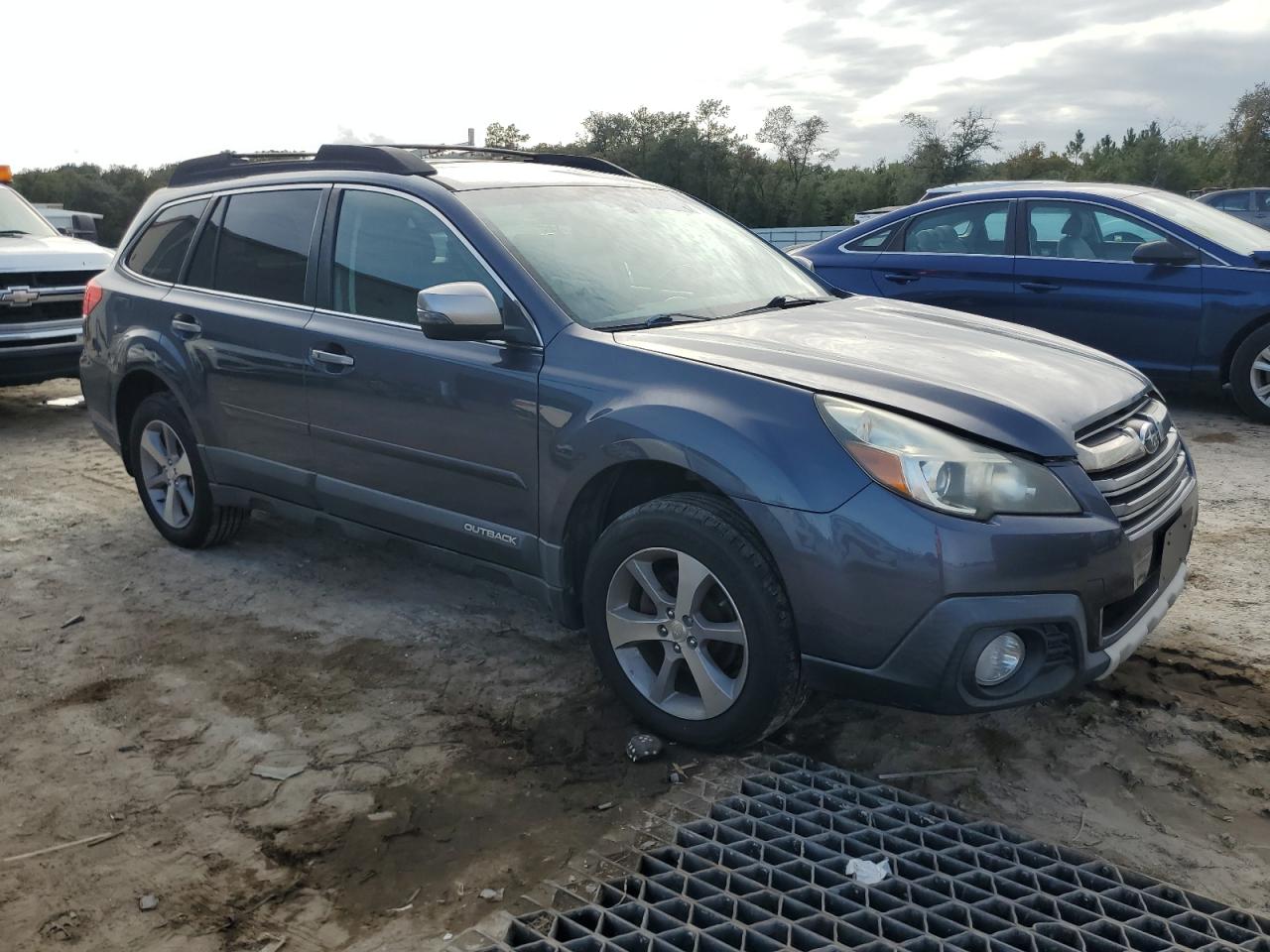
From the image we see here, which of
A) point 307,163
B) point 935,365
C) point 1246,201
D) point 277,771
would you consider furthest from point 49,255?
point 1246,201

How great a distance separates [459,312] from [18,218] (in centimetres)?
784

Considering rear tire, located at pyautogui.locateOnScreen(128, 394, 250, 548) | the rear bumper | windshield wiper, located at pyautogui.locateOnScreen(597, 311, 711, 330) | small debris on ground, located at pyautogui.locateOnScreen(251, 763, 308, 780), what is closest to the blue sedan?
windshield wiper, located at pyautogui.locateOnScreen(597, 311, 711, 330)

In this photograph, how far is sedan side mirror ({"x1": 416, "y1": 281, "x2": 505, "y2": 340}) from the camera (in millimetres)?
3354

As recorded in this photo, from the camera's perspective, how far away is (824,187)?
40219 millimetres

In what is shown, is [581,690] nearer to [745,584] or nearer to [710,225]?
[745,584]

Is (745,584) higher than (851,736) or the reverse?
higher

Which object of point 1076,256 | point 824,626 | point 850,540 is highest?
point 1076,256

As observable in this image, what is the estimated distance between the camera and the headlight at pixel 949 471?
2.76 metres

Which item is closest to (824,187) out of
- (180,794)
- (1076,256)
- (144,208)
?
(1076,256)

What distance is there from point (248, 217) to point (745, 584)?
294cm

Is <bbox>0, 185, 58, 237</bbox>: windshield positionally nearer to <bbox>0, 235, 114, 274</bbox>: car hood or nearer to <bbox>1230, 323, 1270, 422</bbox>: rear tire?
<bbox>0, 235, 114, 274</bbox>: car hood

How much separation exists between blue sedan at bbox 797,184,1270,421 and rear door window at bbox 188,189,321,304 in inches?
187

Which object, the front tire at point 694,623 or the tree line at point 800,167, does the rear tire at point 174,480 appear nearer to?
the front tire at point 694,623

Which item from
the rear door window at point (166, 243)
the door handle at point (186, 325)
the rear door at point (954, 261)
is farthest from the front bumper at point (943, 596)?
the rear door at point (954, 261)
